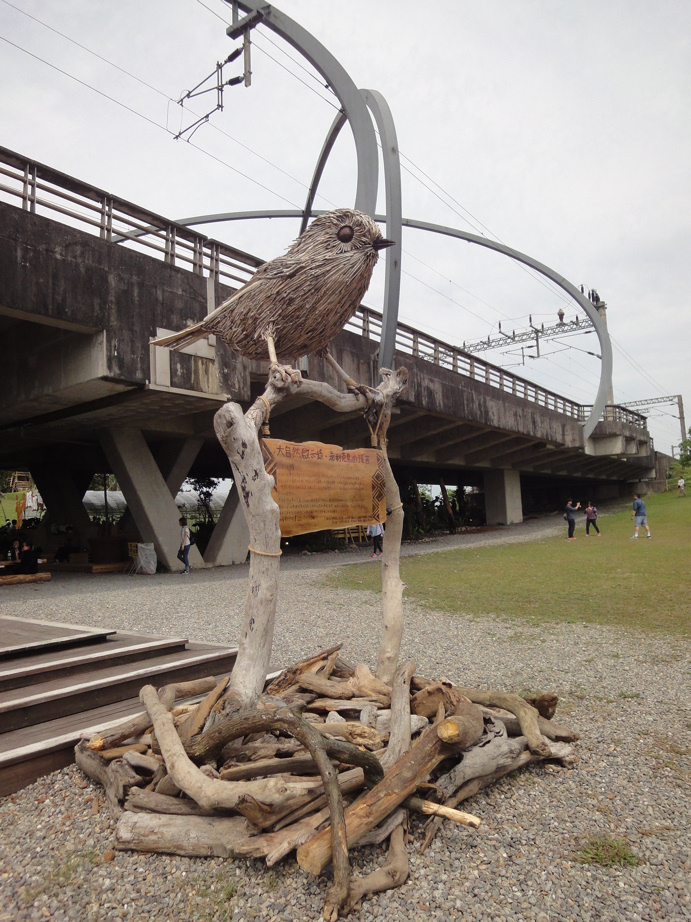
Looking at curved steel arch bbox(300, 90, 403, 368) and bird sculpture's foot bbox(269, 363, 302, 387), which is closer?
bird sculpture's foot bbox(269, 363, 302, 387)

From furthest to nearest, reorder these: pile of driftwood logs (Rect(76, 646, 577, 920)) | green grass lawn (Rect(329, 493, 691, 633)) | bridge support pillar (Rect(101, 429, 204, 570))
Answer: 1. bridge support pillar (Rect(101, 429, 204, 570))
2. green grass lawn (Rect(329, 493, 691, 633))
3. pile of driftwood logs (Rect(76, 646, 577, 920))

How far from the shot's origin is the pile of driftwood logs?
8.84 feet

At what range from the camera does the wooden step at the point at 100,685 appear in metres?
4.00

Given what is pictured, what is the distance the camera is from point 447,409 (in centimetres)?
1866

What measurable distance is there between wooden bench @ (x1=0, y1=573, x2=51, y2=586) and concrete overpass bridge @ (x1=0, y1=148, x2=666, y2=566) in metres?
2.53

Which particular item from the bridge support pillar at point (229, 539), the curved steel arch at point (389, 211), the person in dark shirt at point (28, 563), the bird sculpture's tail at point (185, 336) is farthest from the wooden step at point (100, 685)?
the curved steel arch at point (389, 211)

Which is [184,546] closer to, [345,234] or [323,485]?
[323,485]

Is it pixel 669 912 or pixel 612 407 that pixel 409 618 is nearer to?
pixel 669 912

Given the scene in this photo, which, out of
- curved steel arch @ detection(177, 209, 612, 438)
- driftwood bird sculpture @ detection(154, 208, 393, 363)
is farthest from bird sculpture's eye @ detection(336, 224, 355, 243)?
curved steel arch @ detection(177, 209, 612, 438)

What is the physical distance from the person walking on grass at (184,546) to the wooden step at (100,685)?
929cm

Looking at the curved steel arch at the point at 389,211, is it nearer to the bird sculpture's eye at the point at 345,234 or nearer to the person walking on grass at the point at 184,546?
the person walking on grass at the point at 184,546

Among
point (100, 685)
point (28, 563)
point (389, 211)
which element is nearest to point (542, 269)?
point (389, 211)

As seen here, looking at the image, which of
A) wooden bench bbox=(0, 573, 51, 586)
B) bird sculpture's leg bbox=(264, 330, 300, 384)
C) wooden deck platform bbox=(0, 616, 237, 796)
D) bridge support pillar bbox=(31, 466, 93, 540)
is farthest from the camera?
bridge support pillar bbox=(31, 466, 93, 540)

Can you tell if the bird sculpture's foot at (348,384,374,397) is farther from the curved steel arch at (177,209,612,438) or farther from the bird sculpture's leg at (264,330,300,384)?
the curved steel arch at (177,209,612,438)
